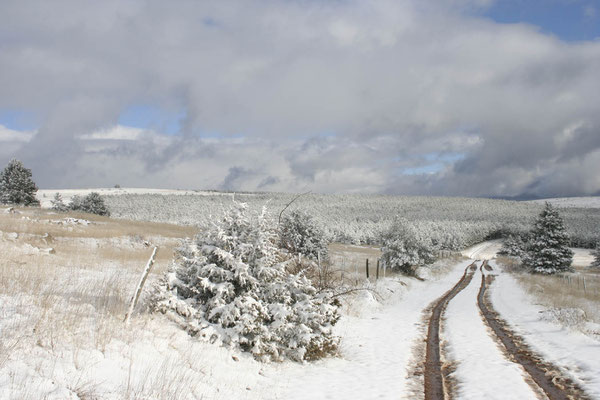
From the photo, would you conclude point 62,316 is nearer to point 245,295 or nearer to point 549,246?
point 245,295

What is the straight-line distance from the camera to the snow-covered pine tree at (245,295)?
25.7 ft

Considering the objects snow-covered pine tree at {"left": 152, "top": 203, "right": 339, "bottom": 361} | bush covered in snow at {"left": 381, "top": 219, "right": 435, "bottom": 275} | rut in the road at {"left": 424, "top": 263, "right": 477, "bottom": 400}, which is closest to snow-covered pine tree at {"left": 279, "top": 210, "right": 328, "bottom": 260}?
bush covered in snow at {"left": 381, "top": 219, "right": 435, "bottom": 275}

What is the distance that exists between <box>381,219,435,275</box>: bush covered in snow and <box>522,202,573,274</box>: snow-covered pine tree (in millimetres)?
17198

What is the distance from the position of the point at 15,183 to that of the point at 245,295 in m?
65.7

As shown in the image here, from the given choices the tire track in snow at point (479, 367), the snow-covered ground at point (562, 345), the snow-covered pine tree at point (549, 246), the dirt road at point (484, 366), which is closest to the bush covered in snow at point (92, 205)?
the snow-covered pine tree at point (549, 246)

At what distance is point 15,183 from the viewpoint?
59219 mm

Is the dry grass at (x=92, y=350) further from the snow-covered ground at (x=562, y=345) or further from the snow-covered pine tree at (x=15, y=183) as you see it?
the snow-covered pine tree at (x=15, y=183)

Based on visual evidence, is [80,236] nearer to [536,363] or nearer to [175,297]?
[175,297]

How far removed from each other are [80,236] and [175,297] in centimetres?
2283

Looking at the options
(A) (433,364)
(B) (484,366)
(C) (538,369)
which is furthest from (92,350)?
(C) (538,369)

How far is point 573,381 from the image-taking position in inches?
305

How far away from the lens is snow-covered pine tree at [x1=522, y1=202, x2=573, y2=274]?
45938mm

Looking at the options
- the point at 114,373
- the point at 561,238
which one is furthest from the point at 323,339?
the point at 561,238

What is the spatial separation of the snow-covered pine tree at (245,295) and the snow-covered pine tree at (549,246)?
4608 centimetres
